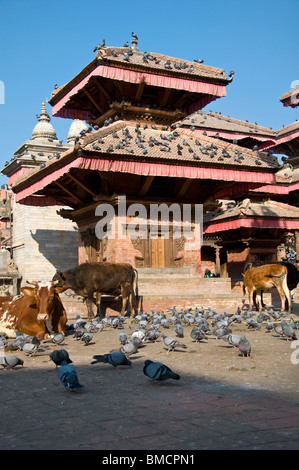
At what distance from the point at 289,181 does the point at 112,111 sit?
1514cm

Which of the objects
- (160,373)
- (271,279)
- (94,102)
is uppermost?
(94,102)

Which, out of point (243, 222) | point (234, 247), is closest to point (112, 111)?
point (243, 222)

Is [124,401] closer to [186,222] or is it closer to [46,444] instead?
[46,444]

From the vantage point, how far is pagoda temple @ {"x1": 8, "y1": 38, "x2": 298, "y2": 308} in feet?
63.7

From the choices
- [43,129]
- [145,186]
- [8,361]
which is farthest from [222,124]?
[8,361]

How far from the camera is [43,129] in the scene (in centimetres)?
3238

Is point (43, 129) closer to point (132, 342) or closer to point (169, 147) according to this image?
point (169, 147)

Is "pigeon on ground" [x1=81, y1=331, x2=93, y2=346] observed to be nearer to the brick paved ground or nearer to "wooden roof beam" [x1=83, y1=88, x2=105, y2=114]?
the brick paved ground

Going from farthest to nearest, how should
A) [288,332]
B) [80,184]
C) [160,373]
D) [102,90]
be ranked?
1. [102,90]
2. [80,184]
3. [288,332]
4. [160,373]

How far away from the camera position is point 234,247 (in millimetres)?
28891

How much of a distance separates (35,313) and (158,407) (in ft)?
20.7

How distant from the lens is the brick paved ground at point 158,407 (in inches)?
163

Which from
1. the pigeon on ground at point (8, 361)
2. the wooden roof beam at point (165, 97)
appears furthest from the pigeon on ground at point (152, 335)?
the wooden roof beam at point (165, 97)

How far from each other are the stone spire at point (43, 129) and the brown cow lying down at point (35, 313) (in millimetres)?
22449
